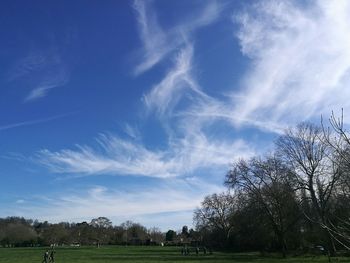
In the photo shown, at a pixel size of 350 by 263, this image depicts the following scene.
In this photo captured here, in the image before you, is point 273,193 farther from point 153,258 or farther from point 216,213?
point 216,213

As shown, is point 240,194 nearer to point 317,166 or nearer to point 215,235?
point 317,166

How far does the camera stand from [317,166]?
194 ft

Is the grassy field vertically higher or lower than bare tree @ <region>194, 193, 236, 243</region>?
lower

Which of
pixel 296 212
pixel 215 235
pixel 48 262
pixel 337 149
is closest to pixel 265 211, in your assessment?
pixel 296 212

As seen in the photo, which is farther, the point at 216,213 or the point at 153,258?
the point at 216,213

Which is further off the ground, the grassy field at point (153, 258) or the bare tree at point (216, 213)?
the bare tree at point (216, 213)

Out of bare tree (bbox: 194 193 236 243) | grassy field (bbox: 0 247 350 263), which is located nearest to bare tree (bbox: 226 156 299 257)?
grassy field (bbox: 0 247 350 263)

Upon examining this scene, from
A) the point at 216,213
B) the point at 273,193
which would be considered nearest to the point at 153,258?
the point at 273,193

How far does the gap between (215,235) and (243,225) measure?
1354 inches

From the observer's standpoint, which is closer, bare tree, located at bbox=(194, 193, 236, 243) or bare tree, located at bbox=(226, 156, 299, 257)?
bare tree, located at bbox=(226, 156, 299, 257)

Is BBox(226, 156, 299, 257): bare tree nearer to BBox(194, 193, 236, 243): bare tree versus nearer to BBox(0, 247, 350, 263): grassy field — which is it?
BBox(0, 247, 350, 263): grassy field

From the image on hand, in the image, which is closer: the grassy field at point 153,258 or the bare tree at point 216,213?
the grassy field at point 153,258

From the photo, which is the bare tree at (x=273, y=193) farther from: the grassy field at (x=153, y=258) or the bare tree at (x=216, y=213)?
the bare tree at (x=216, y=213)

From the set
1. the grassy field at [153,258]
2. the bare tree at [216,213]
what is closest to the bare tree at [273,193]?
the grassy field at [153,258]
